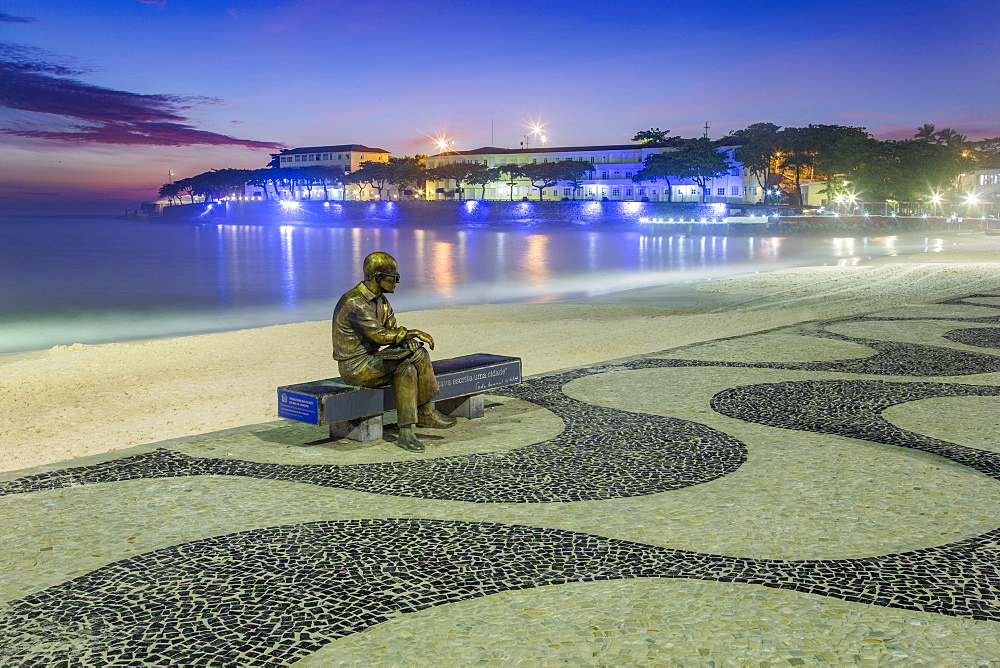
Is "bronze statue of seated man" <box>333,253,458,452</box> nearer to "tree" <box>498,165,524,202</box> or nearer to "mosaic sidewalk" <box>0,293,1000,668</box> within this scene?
"mosaic sidewalk" <box>0,293,1000,668</box>

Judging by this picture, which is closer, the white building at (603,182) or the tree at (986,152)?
the white building at (603,182)

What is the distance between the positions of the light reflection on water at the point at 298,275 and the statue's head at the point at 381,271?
61.3ft

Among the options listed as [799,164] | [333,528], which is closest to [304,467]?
[333,528]

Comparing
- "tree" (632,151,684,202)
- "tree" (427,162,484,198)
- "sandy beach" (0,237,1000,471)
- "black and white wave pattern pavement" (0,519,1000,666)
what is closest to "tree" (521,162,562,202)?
"tree" (427,162,484,198)

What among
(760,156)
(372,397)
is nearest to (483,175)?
(760,156)

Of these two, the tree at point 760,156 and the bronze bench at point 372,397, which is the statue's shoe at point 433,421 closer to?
the bronze bench at point 372,397

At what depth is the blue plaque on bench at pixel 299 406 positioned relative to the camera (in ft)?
24.0

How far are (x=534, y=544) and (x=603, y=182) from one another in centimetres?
11047

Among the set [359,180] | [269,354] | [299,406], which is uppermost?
[359,180]

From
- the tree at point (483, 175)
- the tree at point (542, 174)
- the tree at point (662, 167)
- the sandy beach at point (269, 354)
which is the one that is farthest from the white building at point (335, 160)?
the sandy beach at point (269, 354)

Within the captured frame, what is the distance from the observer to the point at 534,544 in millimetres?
5309

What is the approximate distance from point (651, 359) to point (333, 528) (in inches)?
288

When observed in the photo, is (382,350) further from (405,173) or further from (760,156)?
(405,173)

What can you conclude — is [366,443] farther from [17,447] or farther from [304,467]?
[17,447]
